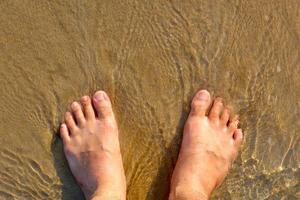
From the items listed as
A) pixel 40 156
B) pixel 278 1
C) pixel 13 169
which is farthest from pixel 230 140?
pixel 13 169

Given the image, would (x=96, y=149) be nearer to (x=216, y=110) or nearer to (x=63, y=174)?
(x=63, y=174)

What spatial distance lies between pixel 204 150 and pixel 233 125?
21 centimetres

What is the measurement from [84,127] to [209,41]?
81 cm

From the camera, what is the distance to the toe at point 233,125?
2.31 metres

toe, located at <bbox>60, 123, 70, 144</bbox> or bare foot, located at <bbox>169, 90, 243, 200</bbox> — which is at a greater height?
toe, located at <bbox>60, 123, 70, 144</bbox>

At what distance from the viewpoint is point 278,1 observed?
2.20 meters

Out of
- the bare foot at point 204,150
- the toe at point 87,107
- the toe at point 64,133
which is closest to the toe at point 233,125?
the bare foot at point 204,150

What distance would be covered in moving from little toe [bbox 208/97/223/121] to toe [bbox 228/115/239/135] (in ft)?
0.25

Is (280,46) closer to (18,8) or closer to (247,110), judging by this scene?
(247,110)

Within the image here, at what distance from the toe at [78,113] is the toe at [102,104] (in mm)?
89

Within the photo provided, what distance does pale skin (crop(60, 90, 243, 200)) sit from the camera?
2.25 meters

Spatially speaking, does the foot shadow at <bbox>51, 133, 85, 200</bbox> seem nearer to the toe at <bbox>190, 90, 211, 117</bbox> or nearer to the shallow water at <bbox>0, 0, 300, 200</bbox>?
the shallow water at <bbox>0, 0, 300, 200</bbox>

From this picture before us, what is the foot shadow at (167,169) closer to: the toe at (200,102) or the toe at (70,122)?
the toe at (200,102)

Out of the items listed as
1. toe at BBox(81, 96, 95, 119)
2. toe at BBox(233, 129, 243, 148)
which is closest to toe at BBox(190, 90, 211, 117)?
toe at BBox(233, 129, 243, 148)
